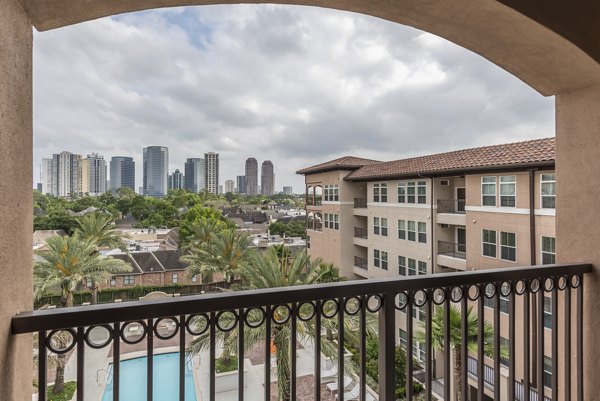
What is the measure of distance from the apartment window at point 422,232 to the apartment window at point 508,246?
3119 millimetres

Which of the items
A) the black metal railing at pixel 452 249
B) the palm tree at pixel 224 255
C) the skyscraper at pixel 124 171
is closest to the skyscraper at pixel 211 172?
the skyscraper at pixel 124 171

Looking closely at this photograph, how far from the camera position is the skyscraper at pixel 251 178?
97.1 feet

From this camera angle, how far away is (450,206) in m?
11.9

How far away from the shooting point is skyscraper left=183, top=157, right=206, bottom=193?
25266mm

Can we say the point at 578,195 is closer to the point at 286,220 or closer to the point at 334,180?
the point at 334,180

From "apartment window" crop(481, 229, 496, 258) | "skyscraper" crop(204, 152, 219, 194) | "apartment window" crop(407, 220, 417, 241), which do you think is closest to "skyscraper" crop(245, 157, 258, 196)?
"skyscraper" crop(204, 152, 219, 194)

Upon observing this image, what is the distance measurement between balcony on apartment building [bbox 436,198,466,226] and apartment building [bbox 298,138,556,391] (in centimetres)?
3

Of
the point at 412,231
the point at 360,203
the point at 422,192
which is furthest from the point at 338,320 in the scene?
the point at 360,203

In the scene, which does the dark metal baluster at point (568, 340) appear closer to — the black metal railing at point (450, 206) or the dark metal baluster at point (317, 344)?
the dark metal baluster at point (317, 344)

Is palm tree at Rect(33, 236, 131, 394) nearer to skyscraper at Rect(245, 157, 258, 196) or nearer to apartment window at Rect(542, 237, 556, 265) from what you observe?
apartment window at Rect(542, 237, 556, 265)

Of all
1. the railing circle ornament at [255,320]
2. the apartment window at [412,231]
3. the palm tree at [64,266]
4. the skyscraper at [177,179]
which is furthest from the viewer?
the skyscraper at [177,179]

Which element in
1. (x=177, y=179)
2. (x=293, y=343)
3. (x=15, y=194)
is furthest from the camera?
(x=177, y=179)

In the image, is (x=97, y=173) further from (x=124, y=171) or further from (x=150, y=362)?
(x=150, y=362)

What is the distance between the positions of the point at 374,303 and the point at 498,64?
1429 millimetres
